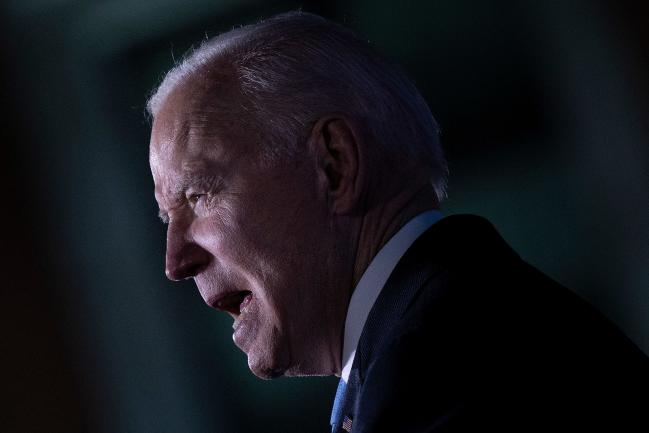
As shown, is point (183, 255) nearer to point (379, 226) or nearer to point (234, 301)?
point (234, 301)

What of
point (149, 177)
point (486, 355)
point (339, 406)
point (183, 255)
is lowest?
point (339, 406)

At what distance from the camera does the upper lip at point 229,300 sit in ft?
3.73

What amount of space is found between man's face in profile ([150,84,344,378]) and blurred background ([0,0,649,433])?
1303 millimetres

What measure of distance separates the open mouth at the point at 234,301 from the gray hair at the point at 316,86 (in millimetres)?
190

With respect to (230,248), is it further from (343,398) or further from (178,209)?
(343,398)

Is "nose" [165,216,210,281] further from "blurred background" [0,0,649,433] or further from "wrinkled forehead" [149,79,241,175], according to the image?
"blurred background" [0,0,649,433]

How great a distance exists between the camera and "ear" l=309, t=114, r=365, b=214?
1.09 metres

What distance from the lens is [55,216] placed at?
2.65 m

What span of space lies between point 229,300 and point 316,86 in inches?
12.1

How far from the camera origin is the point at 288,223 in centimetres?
109

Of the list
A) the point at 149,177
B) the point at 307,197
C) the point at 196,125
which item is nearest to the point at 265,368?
the point at 307,197

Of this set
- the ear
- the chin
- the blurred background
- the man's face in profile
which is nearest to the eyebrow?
the man's face in profile

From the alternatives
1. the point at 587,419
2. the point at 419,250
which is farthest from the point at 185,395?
the point at 587,419

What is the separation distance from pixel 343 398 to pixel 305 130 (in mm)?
339
